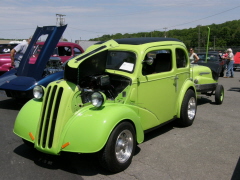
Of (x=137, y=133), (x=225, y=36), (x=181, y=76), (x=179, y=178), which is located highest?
(x=225, y=36)

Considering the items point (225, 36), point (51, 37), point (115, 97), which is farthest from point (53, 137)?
point (225, 36)

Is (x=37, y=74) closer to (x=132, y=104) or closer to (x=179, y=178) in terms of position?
(x=132, y=104)

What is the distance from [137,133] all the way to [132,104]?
51 centimetres

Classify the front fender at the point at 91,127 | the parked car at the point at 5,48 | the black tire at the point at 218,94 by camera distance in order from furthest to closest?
the parked car at the point at 5,48 < the black tire at the point at 218,94 < the front fender at the point at 91,127

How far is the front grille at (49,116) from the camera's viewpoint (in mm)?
3666

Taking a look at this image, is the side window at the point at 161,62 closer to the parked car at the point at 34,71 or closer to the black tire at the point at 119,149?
the black tire at the point at 119,149

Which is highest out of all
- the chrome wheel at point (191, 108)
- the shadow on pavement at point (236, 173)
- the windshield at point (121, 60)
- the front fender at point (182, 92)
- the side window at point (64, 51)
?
the side window at point (64, 51)

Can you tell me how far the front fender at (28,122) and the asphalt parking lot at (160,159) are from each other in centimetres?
46

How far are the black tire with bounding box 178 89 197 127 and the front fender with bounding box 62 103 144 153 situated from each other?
2116 mm

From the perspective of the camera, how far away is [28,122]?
4047 mm

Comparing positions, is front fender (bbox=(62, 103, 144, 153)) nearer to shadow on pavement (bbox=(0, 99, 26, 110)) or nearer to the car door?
the car door

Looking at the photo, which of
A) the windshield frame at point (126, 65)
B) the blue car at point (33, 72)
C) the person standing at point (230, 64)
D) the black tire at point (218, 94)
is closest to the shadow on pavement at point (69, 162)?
the windshield frame at point (126, 65)

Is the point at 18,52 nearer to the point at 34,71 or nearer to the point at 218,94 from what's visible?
the point at 34,71

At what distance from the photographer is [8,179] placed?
11.6 feet
